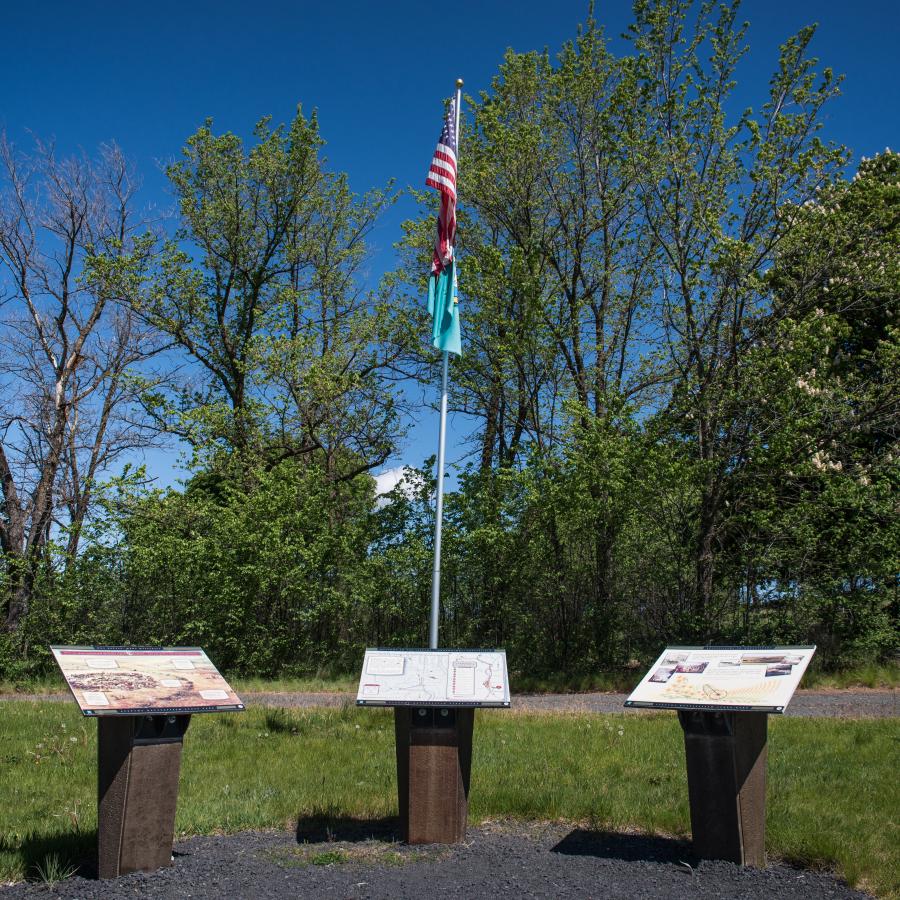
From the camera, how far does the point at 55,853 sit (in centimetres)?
616

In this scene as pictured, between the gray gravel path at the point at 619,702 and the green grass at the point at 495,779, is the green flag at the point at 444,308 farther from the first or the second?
the gray gravel path at the point at 619,702

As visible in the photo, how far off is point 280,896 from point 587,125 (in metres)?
18.4

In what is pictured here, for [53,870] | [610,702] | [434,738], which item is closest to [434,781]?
[434,738]

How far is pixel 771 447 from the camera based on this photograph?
52.4ft

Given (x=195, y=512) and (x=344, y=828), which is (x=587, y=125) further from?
(x=344, y=828)

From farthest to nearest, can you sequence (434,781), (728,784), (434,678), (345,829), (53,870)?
(345,829)
(434,678)
(434,781)
(728,784)
(53,870)

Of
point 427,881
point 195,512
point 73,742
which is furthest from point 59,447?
point 427,881

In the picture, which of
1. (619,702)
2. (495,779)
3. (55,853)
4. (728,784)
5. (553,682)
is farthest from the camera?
(553,682)

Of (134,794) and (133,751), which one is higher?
(133,751)

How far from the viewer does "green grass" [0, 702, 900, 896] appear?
21.1ft

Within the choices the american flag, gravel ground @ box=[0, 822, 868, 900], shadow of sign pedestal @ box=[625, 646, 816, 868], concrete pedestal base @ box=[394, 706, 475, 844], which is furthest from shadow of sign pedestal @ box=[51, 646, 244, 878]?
the american flag

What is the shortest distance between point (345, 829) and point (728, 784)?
2.99m

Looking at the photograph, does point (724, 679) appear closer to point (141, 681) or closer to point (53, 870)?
point (141, 681)

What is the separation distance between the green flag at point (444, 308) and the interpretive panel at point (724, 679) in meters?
4.82
